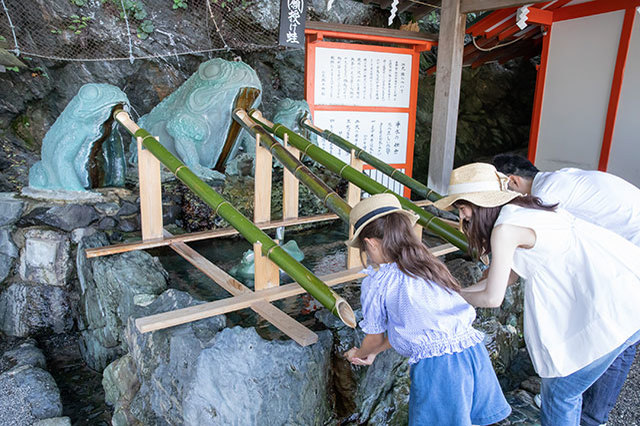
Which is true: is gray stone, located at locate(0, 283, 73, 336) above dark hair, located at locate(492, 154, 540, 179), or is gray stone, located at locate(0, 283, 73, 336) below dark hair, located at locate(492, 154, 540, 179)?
below

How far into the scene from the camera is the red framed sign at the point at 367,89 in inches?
231

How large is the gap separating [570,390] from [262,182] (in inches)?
106

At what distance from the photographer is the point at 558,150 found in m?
6.50

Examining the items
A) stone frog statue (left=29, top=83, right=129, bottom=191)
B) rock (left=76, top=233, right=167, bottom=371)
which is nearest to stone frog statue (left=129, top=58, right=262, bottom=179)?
stone frog statue (left=29, top=83, right=129, bottom=191)

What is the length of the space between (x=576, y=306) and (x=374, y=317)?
81 centimetres

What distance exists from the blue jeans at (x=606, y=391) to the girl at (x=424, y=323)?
772mm

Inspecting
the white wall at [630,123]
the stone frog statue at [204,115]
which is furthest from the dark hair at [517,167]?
the white wall at [630,123]

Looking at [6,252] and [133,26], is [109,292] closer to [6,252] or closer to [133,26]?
[6,252]

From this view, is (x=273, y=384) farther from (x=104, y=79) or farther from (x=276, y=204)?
(x=104, y=79)

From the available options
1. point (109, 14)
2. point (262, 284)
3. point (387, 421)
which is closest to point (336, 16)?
point (109, 14)

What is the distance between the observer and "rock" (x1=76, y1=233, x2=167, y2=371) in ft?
9.62

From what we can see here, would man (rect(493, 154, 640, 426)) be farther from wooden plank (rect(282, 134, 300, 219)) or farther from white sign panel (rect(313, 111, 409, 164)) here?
white sign panel (rect(313, 111, 409, 164))

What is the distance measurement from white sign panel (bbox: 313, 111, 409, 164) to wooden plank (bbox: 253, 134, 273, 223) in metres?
2.34

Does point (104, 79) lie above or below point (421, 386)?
above
